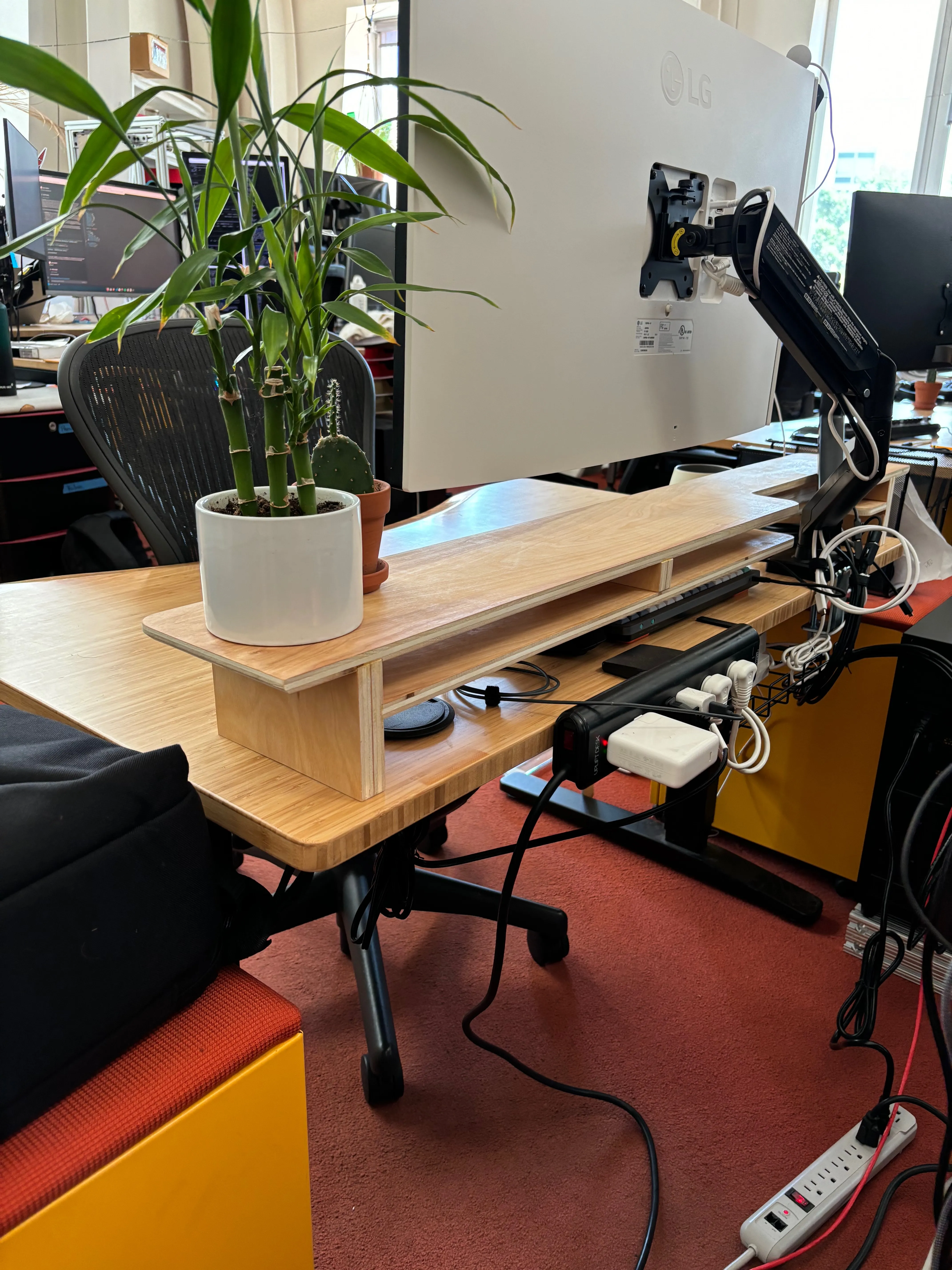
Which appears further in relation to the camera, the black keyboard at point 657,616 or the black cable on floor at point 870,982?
the black cable on floor at point 870,982

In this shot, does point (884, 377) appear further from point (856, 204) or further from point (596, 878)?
point (856, 204)

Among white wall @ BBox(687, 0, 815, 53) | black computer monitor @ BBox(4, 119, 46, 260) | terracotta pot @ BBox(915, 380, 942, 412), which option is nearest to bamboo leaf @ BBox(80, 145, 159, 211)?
terracotta pot @ BBox(915, 380, 942, 412)

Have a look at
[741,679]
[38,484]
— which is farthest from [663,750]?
[38,484]

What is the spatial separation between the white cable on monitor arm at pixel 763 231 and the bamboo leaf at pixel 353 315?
50 cm

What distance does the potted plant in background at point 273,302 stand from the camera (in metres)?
0.52

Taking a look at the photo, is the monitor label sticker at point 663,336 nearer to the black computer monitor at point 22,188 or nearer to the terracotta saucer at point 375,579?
the terracotta saucer at point 375,579

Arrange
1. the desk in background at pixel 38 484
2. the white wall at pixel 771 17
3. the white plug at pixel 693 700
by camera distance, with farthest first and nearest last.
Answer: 1. the white wall at pixel 771 17
2. the desk in background at pixel 38 484
3. the white plug at pixel 693 700

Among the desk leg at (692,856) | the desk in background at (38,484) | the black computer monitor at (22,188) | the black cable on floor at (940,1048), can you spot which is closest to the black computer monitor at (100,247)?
the black computer monitor at (22,188)

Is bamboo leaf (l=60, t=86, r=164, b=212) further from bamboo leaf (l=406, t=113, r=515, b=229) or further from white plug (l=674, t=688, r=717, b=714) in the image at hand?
white plug (l=674, t=688, r=717, b=714)

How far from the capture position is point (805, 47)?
1134 millimetres

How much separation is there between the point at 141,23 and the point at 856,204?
Answer: 3845mm

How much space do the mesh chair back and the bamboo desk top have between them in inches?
6.8

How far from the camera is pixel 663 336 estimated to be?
0.98m

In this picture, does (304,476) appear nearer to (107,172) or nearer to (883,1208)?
(107,172)
